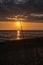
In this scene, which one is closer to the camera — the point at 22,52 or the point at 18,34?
the point at 22,52

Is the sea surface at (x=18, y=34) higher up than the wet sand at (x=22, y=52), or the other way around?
the sea surface at (x=18, y=34)

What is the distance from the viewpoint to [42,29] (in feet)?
6.77

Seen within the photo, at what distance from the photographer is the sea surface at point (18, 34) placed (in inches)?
70.4

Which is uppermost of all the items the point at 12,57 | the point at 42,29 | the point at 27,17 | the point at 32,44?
the point at 27,17

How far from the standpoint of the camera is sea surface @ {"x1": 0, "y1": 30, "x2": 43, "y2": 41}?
179 centimetres

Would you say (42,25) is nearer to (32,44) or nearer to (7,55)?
(32,44)

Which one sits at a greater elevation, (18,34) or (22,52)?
(18,34)

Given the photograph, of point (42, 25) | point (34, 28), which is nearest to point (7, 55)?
point (34, 28)

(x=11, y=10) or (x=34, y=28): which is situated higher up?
(x=11, y=10)

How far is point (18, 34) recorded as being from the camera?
6.11 feet

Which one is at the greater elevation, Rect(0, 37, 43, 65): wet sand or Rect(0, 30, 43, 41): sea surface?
Rect(0, 30, 43, 41): sea surface

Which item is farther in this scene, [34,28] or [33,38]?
[34,28]

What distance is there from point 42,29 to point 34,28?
102mm

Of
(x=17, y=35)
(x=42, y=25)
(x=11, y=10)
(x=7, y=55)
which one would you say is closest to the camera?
(x=7, y=55)
